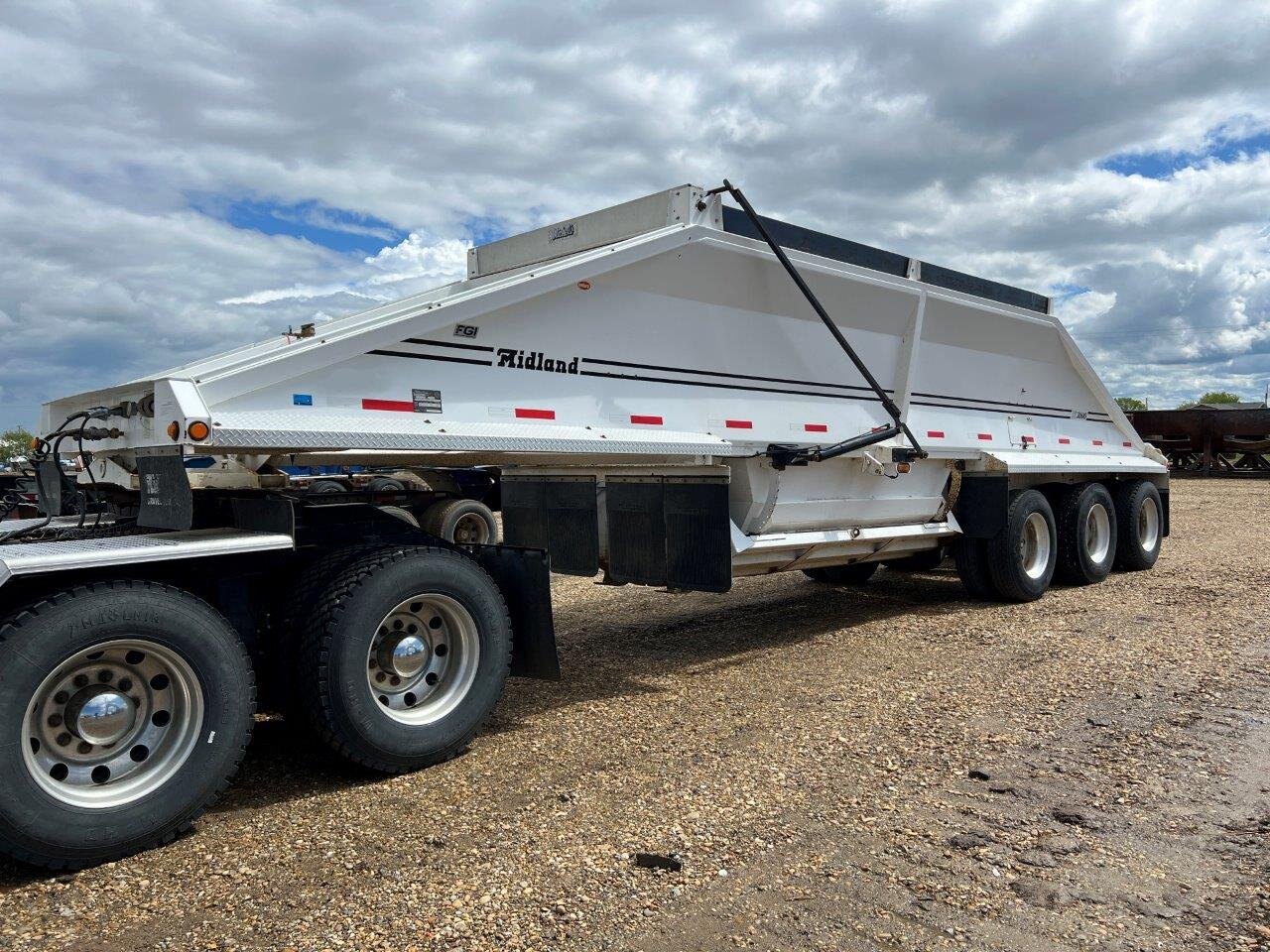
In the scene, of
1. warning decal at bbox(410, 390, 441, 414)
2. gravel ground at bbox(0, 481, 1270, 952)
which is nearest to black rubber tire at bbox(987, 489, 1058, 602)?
gravel ground at bbox(0, 481, 1270, 952)

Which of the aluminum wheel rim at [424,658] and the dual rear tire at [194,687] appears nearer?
the dual rear tire at [194,687]

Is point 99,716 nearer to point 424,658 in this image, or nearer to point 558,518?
point 424,658

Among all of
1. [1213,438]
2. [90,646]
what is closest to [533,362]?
[90,646]

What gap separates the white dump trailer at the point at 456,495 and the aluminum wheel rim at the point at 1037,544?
262 mm

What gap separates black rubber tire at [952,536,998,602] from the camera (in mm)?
8258

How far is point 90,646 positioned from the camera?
10.6 ft

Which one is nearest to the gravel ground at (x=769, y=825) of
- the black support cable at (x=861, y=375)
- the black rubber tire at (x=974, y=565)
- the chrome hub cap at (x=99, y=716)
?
the chrome hub cap at (x=99, y=716)

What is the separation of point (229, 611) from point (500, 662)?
47.1 inches

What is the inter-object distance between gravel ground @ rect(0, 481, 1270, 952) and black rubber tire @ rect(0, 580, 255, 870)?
118 mm

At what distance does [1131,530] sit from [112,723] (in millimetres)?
9701

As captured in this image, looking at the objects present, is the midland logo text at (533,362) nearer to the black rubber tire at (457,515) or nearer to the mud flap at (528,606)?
the mud flap at (528,606)

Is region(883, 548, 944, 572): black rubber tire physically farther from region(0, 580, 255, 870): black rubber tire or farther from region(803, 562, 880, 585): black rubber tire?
region(0, 580, 255, 870): black rubber tire

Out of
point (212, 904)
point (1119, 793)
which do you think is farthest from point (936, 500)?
point (212, 904)

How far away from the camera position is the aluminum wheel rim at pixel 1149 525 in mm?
10359
